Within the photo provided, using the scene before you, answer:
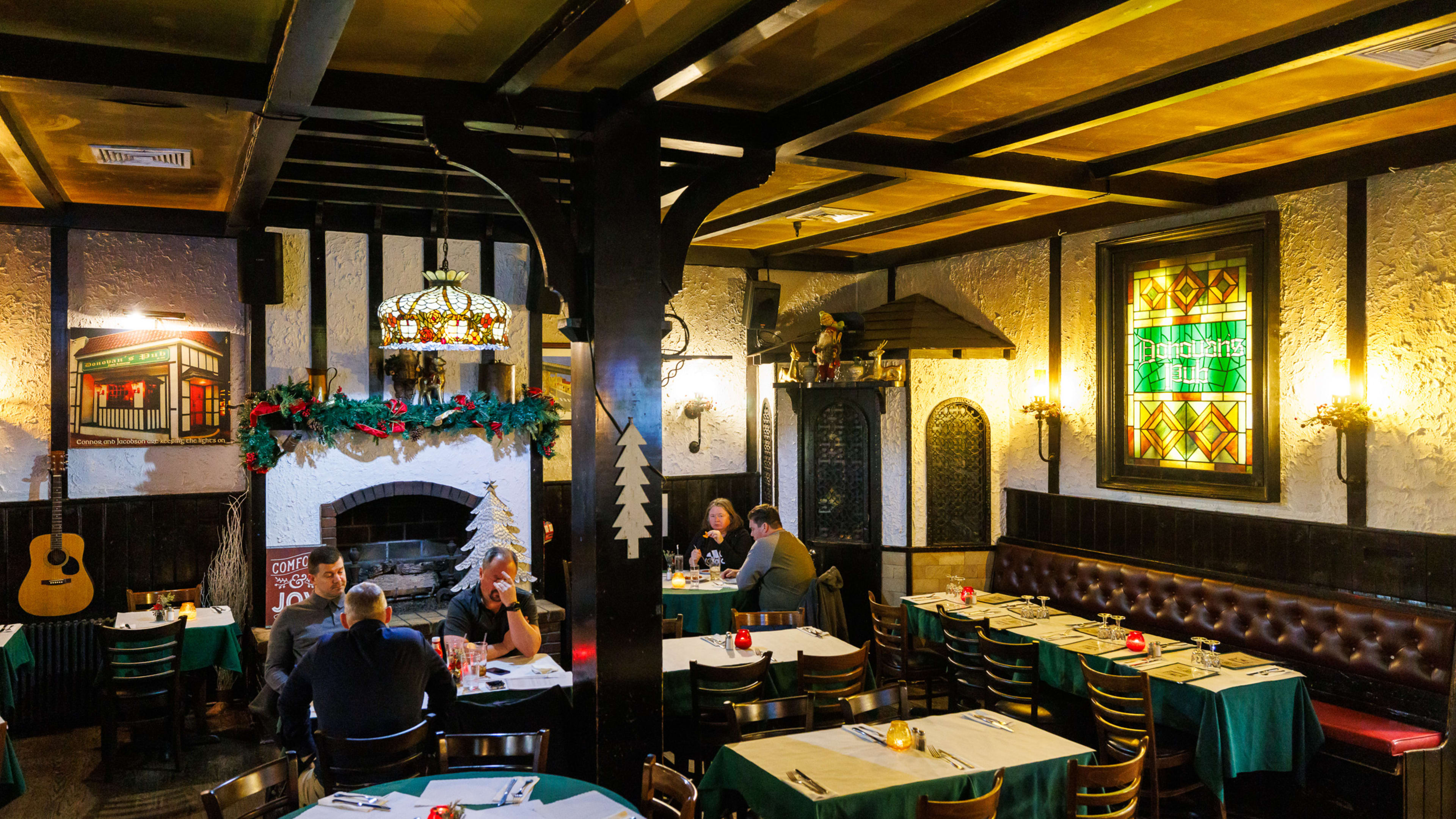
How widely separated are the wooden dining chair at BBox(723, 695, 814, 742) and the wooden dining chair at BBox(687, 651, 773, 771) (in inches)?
4.8

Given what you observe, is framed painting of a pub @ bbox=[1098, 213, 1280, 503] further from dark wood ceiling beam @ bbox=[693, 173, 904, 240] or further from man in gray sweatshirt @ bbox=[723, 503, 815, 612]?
man in gray sweatshirt @ bbox=[723, 503, 815, 612]

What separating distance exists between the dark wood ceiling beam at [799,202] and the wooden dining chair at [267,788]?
11.9 feet

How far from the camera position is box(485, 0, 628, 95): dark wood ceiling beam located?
3287 millimetres

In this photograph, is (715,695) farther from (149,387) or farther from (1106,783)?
(149,387)

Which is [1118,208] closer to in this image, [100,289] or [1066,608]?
[1066,608]

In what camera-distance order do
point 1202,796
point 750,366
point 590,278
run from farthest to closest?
point 750,366, point 1202,796, point 590,278

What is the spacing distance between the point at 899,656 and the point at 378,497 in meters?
4.14

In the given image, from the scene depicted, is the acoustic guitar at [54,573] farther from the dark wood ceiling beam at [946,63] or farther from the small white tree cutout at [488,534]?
the dark wood ceiling beam at [946,63]

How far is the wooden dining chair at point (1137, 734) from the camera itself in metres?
4.78

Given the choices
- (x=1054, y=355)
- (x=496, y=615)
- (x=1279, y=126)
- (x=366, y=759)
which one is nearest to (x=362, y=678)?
(x=366, y=759)

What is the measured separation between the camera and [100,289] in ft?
24.3

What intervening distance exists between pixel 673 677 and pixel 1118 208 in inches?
191

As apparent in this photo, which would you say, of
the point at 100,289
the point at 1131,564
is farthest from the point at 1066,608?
the point at 100,289

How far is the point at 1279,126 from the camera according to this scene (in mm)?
5242
